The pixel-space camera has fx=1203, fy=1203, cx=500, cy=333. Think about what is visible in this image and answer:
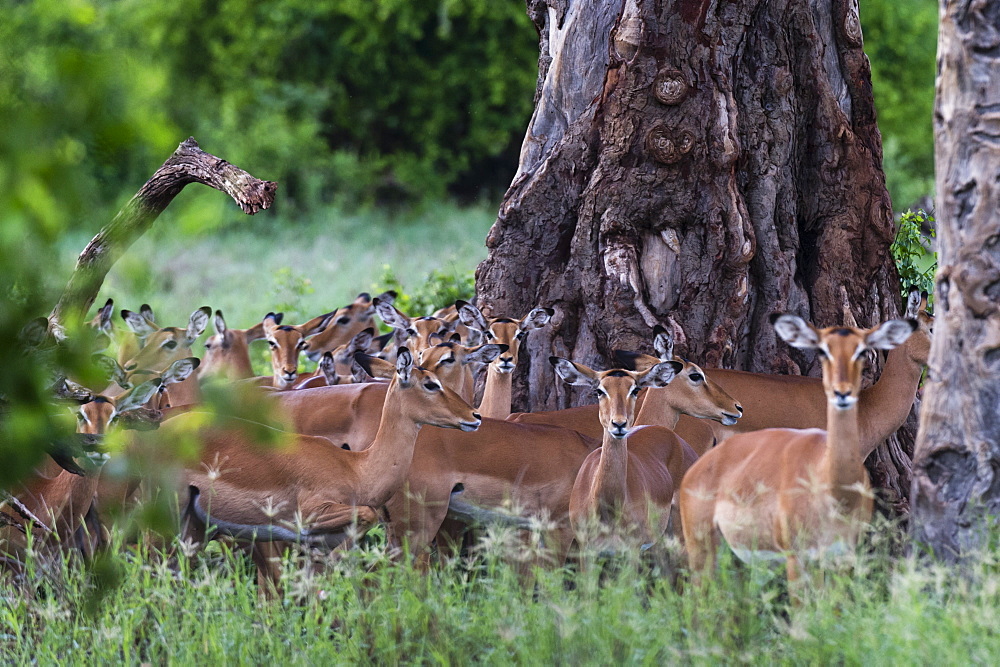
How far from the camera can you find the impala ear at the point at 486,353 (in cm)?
619

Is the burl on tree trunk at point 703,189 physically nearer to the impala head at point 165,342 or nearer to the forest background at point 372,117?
the impala head at point 165,342

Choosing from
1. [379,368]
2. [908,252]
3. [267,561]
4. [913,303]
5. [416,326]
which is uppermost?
[908,252]

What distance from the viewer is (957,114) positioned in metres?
3.82

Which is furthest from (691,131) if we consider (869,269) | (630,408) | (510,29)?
(510,29)

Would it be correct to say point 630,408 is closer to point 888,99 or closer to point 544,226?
point 544,226

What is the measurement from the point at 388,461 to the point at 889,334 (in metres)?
2.47

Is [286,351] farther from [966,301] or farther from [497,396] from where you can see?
[966,301]

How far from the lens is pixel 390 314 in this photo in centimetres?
789

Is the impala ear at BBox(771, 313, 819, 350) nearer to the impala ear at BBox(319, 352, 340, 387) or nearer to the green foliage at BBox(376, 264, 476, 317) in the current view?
the impala ear at BBox(319, 352, 340, 387)

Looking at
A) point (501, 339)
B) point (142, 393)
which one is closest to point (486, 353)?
point (501, 339)

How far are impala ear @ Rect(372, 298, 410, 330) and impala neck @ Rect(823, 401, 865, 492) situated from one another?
429cm

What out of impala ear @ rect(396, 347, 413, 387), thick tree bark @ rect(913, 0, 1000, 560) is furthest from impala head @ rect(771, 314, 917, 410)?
impala ear @ rect(396, 347, 413, 387)

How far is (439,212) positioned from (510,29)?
3257mm

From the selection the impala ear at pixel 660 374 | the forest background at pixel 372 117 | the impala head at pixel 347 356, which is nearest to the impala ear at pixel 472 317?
the impala head at pixel 347 356
